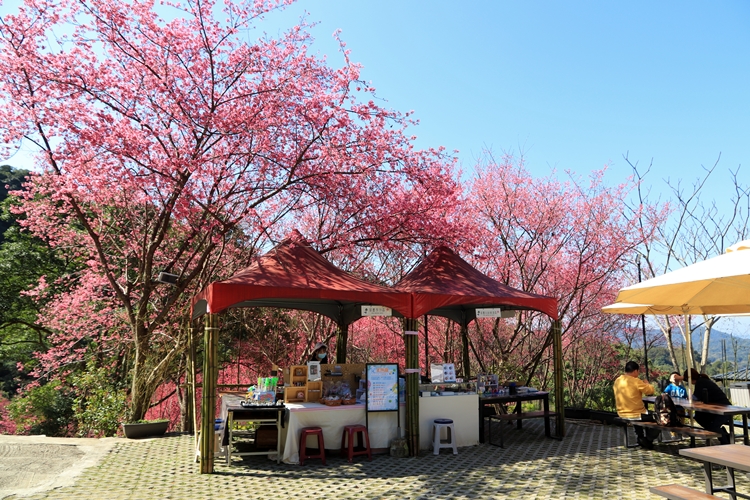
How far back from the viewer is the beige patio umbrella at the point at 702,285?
15.5 ft

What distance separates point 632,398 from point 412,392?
3.12 m

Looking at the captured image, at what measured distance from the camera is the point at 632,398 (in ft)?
24.2

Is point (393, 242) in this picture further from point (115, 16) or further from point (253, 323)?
point (115, 16)

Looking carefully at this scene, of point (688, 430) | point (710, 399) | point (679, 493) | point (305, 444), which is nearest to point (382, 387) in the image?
point (305, 444)

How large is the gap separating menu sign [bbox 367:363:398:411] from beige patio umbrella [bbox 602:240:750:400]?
315cm

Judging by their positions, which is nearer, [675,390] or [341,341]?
[675,390]

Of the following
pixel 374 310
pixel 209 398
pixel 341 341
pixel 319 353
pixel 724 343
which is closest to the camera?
pixel 209 398

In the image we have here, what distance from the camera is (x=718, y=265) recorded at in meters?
4.91

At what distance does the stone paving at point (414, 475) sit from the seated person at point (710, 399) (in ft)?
1.90

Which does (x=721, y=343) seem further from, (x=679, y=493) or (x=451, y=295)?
(x=679, y=493)

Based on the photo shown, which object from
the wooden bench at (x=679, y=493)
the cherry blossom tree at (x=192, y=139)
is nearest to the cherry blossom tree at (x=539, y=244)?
the cherry blossom tree at (x=192, y=139)

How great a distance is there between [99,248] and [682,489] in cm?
876

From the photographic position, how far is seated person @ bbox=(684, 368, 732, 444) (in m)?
6.73

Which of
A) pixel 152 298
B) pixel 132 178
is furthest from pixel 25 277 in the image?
pixel 132 178
